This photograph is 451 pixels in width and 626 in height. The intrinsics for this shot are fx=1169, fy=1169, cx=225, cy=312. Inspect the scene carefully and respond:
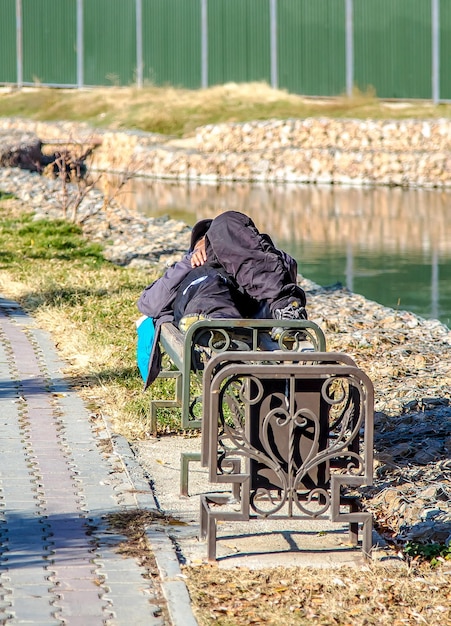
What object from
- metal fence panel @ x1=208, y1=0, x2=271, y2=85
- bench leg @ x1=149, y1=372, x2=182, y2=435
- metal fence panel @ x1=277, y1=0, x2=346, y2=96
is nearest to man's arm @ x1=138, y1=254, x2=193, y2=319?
bench leg @ x1=149, y1=372, x2=182, y2=435

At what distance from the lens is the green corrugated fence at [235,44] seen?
40812 millimetres

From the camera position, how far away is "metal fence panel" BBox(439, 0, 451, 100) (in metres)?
40.2

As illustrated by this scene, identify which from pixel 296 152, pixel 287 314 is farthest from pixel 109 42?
pixel 287 314

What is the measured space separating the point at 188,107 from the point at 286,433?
3754cm

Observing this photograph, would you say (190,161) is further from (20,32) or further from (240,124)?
(20,32)

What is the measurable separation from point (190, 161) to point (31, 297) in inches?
1037

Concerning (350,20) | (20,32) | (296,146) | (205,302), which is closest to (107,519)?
(205,302)

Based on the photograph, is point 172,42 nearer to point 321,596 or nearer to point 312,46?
point 312,46

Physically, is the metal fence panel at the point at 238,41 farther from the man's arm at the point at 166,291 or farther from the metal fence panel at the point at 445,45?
the man's arm at the point at 166,291

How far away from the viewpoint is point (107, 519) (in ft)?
15.9

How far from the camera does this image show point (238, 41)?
43.7 metres

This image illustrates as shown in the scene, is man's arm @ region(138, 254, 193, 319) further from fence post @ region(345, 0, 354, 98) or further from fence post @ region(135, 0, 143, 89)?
fence post @ region(135, 0, 143, 89)

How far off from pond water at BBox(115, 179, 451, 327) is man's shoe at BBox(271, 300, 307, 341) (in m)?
6.51

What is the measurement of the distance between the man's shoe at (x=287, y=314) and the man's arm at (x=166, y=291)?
67 cm
